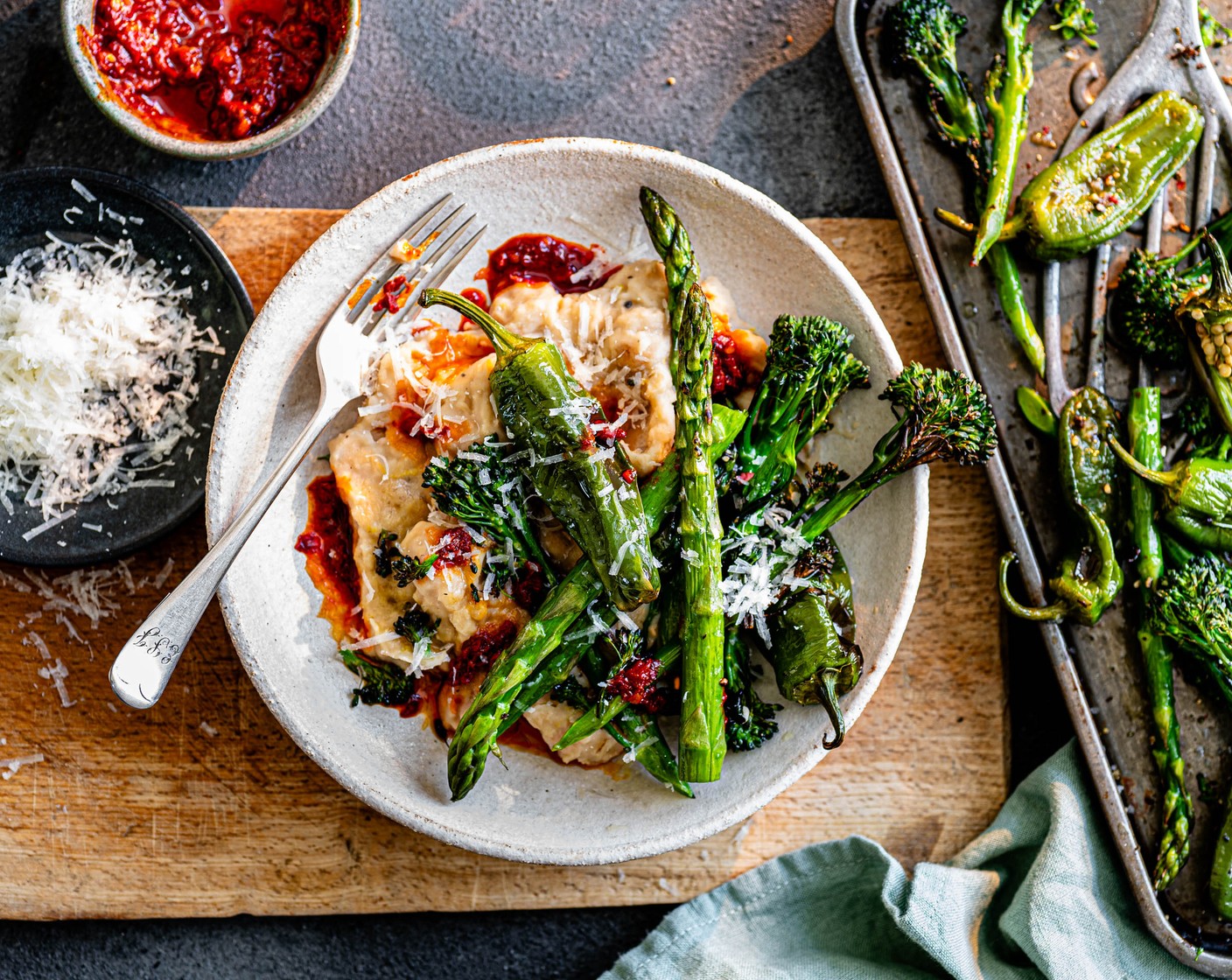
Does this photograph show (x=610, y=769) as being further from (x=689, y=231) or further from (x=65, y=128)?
(x=65, y=128)

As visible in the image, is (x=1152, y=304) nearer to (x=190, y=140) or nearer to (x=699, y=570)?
(x=699, y=570)

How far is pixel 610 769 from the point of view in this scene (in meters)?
3.62

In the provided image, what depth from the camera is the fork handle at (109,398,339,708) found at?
2.99 m

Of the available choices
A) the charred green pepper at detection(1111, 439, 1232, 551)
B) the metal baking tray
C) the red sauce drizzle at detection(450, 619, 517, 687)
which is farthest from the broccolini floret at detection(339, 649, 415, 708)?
the charred green pepper at detection(1111, 439, 1232, 551)

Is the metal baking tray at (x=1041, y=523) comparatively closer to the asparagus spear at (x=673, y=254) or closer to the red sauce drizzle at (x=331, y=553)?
the asparagus spear at (x=673, y=254)

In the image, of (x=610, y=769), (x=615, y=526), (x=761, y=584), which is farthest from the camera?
(x=610, y=769)

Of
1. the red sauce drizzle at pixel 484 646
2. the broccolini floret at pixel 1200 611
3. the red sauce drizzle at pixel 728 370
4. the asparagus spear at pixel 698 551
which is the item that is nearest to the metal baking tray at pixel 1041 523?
the broccolini floret at pixel 1200 611

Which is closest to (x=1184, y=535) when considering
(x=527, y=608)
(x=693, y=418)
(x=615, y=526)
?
(x=693, y=418)

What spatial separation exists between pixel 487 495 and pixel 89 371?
1592 mm

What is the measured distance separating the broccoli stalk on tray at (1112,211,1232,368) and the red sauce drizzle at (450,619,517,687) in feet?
8.83

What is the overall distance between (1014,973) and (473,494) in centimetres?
285

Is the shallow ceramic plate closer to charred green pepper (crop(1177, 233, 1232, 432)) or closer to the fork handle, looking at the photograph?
the fork handle

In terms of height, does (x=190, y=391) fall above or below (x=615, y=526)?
below

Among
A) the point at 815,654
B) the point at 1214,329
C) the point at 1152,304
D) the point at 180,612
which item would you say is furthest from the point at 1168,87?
the point at 180,612
